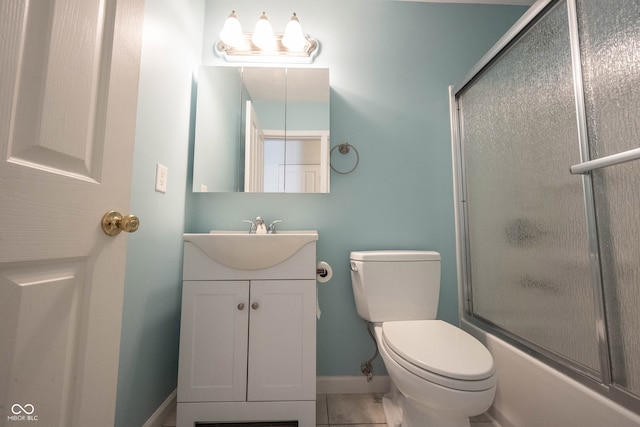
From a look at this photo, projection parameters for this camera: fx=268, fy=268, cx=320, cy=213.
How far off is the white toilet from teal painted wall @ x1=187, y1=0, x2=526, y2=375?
238 mm

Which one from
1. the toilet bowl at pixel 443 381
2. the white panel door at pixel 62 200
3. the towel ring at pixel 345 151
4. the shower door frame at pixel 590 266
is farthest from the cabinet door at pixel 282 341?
the shower door frame at pixel 590 266

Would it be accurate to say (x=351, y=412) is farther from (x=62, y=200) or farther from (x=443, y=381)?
(x=62, y=200)

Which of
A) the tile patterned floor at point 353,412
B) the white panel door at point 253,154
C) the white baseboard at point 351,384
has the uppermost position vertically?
the white panel door at point 253,154

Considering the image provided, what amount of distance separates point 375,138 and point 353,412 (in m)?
1.44

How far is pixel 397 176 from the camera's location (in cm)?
159

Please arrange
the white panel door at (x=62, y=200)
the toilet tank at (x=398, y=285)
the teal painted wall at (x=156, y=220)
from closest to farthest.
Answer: the white panel door at (x=62, y=200) → the teal painted wall at (x=156, y=220) → the toilet tank at (x=398, y=285)

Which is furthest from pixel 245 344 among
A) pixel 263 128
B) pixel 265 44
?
pixel 265 44

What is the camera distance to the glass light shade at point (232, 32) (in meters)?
1.53

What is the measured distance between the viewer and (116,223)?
60cm

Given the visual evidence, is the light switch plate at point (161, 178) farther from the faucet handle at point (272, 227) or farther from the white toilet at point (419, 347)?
the white toilet at point (419, 347)

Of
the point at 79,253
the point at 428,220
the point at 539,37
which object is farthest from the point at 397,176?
the point at 79,253

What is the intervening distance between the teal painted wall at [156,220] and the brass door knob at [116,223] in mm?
422

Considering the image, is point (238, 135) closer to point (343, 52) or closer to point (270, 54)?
point (270, 54)

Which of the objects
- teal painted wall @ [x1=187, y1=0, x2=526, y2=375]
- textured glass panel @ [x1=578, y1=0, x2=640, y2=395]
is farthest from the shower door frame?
teal painted wall @ [x1=187, y1=0, x2=526, y2=375]
